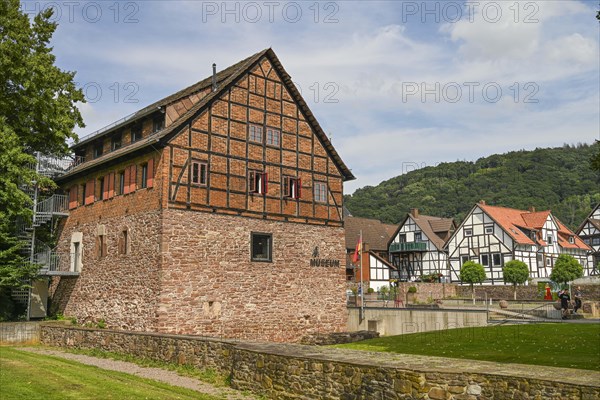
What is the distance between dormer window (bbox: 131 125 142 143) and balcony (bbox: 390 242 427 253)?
48076mm

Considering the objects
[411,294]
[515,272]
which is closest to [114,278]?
[411,294]

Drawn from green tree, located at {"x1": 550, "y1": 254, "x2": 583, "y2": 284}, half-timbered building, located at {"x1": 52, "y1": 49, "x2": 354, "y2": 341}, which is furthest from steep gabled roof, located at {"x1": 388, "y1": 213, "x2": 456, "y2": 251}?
half-timbered building, located at {"x1": 52, "y1": 49, "x2": 354, "y2": 341}

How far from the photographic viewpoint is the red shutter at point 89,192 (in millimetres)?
29202

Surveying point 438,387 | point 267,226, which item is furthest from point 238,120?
point 438,387

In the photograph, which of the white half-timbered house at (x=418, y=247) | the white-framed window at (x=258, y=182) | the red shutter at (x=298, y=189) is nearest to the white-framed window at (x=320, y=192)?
the red shutter at (x=298, y=189)

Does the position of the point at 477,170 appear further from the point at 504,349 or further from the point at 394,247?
the point at 504,349

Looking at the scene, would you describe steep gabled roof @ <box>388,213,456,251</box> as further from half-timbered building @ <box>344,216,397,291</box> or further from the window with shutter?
the window with shutter

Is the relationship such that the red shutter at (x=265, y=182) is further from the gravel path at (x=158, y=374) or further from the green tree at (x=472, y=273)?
the green tree at (x=472, y=273)

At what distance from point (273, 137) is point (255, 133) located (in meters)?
1.16

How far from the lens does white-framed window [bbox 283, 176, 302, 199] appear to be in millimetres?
28827

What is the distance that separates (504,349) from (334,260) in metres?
12.3

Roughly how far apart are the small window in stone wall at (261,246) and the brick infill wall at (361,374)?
9.20 meters

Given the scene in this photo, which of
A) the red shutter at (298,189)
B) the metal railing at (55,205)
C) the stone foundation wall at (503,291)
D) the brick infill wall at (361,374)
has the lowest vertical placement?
the brick infill wall at (361,374)

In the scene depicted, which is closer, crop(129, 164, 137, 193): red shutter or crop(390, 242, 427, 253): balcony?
crop(129, 164, 137, 193): red shutter
